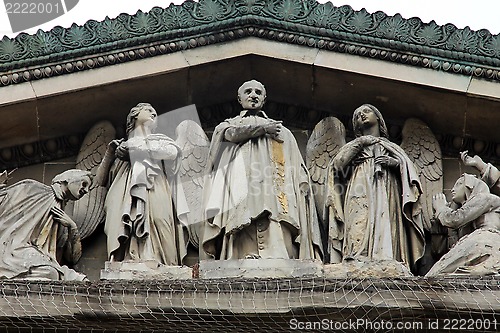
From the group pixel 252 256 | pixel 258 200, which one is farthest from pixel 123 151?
pixel 252 256

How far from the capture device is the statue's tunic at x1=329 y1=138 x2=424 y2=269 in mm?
15531

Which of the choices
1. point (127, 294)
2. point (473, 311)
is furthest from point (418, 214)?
point (127, 294)

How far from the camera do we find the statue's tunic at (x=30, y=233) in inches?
606

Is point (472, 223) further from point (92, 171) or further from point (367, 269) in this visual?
point (92, 171)

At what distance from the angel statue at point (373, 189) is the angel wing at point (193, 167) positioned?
91cm

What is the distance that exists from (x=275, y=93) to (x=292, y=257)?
6.72ft

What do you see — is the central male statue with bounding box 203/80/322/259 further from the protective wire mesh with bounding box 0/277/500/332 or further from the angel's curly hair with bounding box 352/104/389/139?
the protective wire mesh with bounding box 0/277/500/332

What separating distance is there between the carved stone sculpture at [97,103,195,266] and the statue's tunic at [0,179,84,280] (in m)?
0.44

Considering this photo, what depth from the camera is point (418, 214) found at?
51.9 feet

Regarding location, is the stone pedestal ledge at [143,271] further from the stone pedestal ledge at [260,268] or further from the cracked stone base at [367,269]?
the cracked stone base at [367,269]

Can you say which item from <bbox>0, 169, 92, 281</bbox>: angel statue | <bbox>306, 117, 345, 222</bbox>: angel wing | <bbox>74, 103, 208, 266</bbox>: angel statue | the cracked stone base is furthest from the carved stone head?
the cracked stone base

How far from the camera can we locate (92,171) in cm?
1650

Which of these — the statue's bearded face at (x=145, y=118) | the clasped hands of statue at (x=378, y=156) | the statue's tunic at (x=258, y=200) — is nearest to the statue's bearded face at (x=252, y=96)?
the statue's tunic at (x=258, y=200)

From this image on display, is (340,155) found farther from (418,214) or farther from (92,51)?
(92,51)
